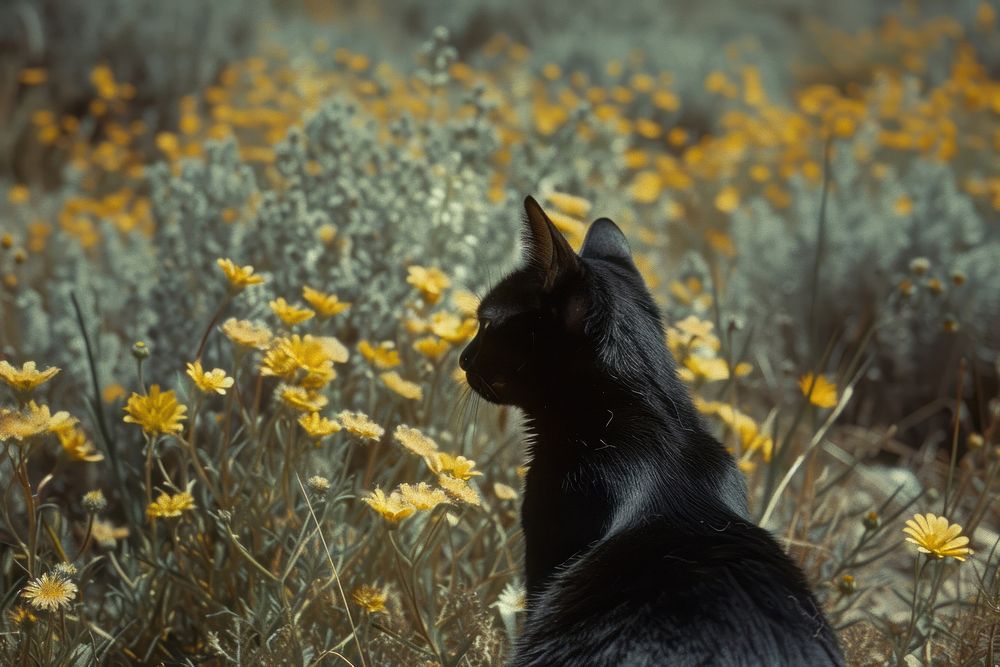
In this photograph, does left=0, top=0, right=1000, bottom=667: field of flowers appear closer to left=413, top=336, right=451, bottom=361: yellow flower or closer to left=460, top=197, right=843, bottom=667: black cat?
left=413, top=336, right=451, bottom=361: yellow flower

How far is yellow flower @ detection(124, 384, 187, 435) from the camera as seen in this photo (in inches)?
67.1

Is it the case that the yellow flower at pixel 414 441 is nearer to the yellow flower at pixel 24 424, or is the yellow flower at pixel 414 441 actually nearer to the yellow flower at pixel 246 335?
the yellow flower at pixel 246 335

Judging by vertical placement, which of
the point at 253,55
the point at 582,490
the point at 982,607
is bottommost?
the point at 253,55

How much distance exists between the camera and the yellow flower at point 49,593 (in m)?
1.47

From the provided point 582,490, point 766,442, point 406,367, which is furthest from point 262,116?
→ point 582,490

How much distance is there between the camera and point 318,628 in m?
1.97

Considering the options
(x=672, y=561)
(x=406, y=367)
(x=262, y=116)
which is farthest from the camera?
(x=262, y=116)

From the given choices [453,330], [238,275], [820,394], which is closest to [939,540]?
[820,394]

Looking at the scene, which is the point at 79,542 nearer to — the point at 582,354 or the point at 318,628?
the point at 318,628

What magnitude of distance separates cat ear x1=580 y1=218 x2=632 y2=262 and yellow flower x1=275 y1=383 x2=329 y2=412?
66cm

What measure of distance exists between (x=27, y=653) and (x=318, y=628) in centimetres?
54

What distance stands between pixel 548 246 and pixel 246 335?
1.92 ft

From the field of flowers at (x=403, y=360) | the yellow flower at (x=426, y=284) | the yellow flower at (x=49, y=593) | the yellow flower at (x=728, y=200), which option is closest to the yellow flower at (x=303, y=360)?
the field of flowers at (x=403, y=360)

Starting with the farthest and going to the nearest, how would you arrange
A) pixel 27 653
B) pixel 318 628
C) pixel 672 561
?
pixel 318 628, pixel 27 653, pixel 672 561
